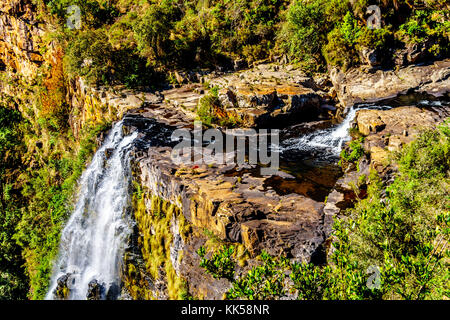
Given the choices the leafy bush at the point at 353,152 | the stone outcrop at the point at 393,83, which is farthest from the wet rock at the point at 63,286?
the stone outcrop at the point at 393,83

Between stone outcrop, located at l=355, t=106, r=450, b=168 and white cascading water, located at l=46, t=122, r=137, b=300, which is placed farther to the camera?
white cascading water, located at l=46, t=122, r=137, b=300

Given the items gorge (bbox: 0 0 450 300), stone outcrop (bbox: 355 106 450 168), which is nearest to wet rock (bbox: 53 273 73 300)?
gorge (bbox: 0 0 450 300)

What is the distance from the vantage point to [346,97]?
1866 cm

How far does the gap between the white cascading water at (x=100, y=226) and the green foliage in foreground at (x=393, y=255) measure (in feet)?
33.7

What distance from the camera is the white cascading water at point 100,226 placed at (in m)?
14.7

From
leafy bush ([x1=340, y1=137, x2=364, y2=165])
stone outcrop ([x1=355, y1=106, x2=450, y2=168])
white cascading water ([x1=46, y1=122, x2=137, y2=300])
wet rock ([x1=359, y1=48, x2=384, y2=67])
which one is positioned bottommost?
white cascading water ([x1=46, y1=122, x2=137, y2=300])

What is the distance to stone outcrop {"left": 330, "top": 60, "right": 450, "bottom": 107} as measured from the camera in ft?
56.2

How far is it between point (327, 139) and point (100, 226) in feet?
44.7

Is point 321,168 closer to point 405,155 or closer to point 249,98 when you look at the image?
point 405,155

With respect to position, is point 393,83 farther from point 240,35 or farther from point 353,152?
point 240,35

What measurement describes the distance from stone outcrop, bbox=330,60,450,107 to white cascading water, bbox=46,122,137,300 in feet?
47.8

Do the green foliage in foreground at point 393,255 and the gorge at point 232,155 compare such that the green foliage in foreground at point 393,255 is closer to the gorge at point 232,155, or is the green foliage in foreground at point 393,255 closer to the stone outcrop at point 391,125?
the gorge at point 232,155

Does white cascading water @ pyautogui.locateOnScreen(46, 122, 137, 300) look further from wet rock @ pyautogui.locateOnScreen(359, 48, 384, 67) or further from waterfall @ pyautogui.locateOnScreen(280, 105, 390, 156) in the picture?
wet rock @ pyautogui.locateOnScreen(359, 48, 384, 67)
